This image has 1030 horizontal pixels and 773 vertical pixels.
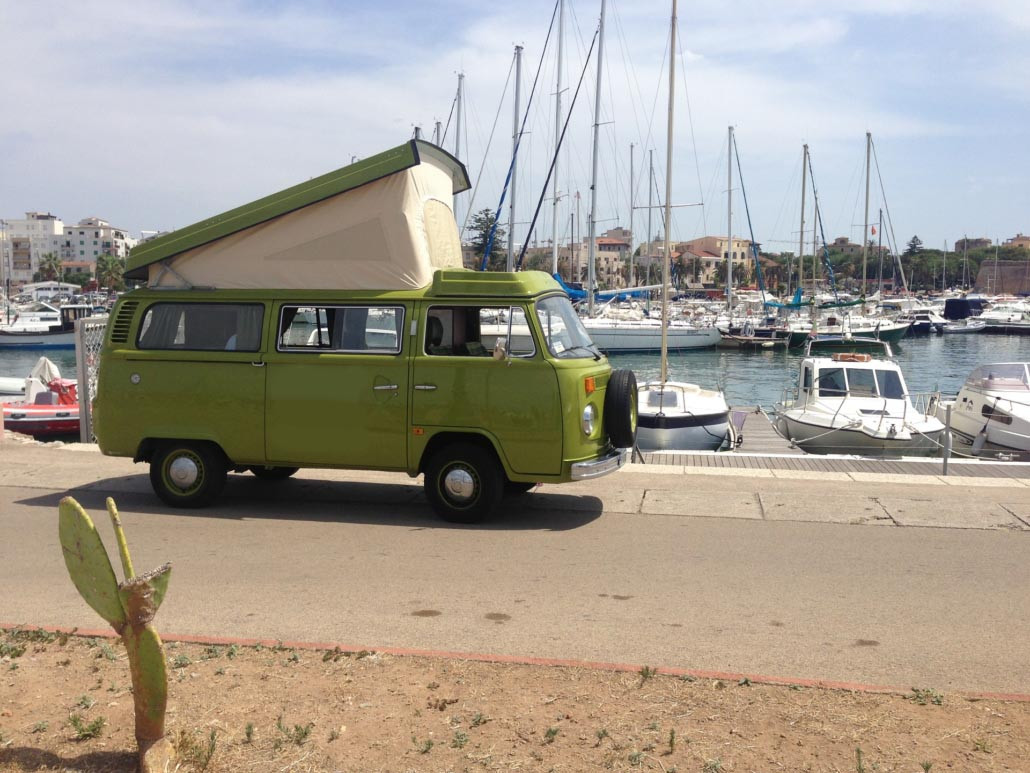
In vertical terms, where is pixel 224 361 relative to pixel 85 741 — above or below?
above

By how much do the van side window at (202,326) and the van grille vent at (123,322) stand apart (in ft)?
0.45

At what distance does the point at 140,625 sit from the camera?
4.30 meters

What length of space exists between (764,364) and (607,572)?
47465 millimetres

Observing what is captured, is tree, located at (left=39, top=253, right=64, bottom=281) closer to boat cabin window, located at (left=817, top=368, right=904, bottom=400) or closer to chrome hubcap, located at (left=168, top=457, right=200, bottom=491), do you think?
boat cabin window, located at (left=817, top=368, right=904, bottom=400)

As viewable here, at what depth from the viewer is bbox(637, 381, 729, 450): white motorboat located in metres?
18.6

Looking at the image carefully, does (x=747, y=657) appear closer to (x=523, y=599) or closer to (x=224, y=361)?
(x=523, y=599)

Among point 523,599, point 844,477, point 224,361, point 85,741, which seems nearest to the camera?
point 85,741

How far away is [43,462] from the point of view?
12.2 meters

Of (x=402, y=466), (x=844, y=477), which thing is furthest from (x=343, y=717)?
(x=844, y=477)

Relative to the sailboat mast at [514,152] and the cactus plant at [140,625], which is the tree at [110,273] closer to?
the sailboat mast at [514,152]

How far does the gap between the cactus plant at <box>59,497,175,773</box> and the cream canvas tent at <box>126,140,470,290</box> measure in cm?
523

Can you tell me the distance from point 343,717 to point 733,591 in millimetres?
3300

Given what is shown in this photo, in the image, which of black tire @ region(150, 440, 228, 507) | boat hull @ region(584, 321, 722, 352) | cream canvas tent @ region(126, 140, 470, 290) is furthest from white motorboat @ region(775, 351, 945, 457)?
boat hull @ region(584, 321, 722, 352)

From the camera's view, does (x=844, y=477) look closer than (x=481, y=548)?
No
